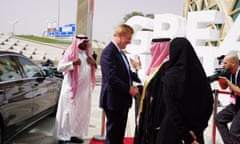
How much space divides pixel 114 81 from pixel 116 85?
5 centimetres

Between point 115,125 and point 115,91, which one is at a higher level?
point 115,91

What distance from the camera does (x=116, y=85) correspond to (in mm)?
3496

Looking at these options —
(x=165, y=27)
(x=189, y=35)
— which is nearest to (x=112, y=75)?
(x=189, y=35)

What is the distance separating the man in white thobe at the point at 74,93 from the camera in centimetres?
461

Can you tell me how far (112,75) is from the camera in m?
3.49

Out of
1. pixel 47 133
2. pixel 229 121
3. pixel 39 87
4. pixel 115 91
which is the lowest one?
pixel 47 133

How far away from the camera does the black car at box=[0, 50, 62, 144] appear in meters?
4.05

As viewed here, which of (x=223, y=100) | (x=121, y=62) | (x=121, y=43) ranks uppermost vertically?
(x=121, y=43)

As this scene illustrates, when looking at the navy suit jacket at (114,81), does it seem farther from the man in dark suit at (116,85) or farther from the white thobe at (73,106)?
the white thobe at (73,106)

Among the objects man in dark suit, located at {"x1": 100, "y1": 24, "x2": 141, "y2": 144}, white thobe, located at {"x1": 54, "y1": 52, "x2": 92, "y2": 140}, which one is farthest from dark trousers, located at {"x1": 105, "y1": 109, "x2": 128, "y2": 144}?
white thobe, located at {"x1": 54, "y1": 52, "x2": 92, "y2": 140}

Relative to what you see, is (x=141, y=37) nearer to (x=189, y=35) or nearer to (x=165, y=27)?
(x=165, y=27)

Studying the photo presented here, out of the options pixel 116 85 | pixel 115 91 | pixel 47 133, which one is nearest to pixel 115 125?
pixel 115 91

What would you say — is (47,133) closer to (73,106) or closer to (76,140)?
(76,140)

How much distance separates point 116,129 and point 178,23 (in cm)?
913
